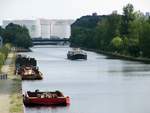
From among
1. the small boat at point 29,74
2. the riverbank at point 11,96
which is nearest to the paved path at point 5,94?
the riverbank at point 11,96

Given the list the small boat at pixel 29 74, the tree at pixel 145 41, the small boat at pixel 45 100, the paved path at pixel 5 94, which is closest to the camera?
the paved path at pixel 5 94

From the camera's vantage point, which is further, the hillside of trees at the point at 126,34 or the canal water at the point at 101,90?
the hillside of trees at the point at 126,34

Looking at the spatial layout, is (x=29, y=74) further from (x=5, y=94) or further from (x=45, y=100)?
(x=45, y=100)

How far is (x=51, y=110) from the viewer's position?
4428 cm

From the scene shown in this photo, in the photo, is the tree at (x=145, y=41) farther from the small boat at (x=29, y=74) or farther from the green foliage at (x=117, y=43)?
the small boat at (x=29, y=74)

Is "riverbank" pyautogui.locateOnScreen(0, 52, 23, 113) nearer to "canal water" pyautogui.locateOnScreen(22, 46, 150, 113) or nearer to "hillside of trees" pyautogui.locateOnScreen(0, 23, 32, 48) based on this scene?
"canal water" pyautogui.locateOnScreen(22, 46, 150, 113)

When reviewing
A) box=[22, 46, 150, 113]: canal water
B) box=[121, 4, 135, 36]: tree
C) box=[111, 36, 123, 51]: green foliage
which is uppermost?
box=[121, 4, 135, 36]: tree

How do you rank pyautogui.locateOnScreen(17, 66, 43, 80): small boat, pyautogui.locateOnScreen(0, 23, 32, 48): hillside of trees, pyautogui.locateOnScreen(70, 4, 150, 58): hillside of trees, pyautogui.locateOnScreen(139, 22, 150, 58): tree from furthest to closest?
pyautogui.locateOnScreen(0, 23, 32, 48): hillside of trees
pyautogui.locateOnScreen(70, 4, 150, 58): hillside of trees
pyautogui.locateOnScreen(139, 22, 150, 58): tree
pyautogui.locateOnScreen(17, 66, 43, 80): small boat

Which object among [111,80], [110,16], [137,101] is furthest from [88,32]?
[137,101]

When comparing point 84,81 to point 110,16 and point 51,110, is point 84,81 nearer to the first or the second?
point 51,110

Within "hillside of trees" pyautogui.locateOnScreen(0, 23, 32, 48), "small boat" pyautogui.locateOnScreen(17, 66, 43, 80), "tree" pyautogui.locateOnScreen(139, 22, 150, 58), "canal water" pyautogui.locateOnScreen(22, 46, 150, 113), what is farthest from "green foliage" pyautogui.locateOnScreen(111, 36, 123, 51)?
"small boat" pyautogui.locateOnScreen(17, 66, 43, 80)

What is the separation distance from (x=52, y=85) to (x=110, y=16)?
94977 mm

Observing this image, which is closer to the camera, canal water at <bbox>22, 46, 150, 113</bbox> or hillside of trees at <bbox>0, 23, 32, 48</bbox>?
canal water at <bbox>22, 46, 150, 113</bbox>

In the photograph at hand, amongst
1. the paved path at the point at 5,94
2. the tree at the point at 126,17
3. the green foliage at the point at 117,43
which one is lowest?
the paved path at the point at 5,94
